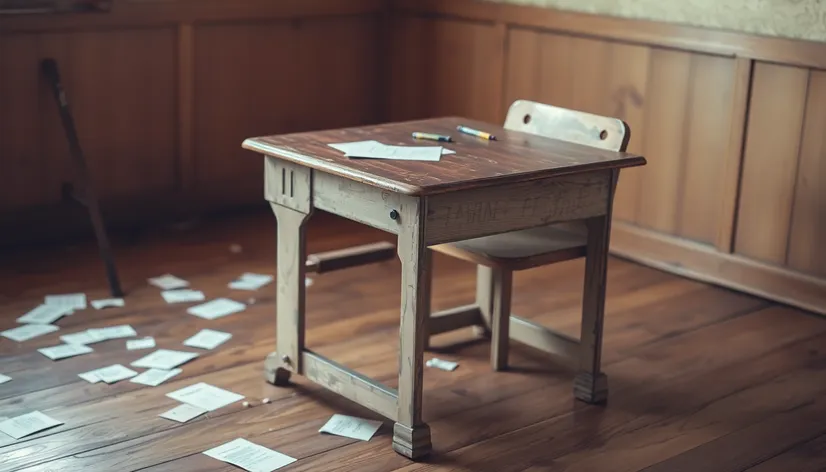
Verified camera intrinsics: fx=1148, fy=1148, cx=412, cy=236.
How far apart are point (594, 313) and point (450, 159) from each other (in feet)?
2.15

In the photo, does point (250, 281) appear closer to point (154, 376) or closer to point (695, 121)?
point (154, 376)

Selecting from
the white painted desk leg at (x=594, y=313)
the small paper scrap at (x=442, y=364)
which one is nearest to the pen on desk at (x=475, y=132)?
the white painted desk leg at (x=594, y=313)

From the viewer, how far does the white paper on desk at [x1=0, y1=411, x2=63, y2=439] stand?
305 centimetres

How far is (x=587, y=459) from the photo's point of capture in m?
3.02

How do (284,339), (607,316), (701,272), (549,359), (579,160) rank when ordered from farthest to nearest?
(701,272), (607,316), (549,359), (284,339), (579,160)

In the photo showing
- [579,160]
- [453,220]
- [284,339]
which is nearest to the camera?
[453,220]

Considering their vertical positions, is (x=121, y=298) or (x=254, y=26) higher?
(x=254, y=26)

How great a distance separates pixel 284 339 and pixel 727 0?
2.21 meters

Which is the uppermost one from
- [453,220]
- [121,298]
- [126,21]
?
[126,21]

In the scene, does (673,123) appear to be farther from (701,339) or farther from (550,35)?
(701,339)

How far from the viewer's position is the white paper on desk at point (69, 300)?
408cm

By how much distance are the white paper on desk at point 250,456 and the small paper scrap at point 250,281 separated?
137 cm

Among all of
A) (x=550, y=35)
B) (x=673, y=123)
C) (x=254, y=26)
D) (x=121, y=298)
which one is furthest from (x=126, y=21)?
(x=673, y=123)

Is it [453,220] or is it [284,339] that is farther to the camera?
[284,339]
